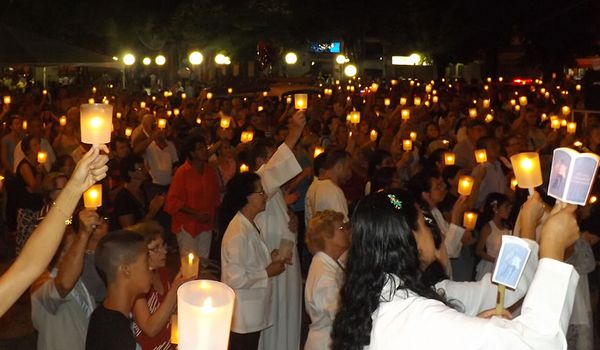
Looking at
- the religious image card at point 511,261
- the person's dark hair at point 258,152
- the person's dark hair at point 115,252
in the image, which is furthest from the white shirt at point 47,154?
the religious image card at point 511,261

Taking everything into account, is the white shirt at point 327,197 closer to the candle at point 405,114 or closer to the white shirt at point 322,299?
the white shirt at point 322,299

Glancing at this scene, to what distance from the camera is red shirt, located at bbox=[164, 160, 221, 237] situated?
870cm

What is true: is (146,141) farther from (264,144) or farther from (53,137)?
(264,144)

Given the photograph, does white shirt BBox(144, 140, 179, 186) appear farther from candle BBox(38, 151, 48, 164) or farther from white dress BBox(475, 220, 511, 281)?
white dress BBox(475, 220, 511, 281)

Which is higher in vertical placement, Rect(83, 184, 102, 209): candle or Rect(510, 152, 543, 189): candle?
Rect(510, 152, 543, 189): candle

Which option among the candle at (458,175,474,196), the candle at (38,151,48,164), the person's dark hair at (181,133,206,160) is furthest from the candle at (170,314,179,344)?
the candle at (38,151,48,164)

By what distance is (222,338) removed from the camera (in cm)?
226

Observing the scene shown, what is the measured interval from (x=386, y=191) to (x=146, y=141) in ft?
26.7

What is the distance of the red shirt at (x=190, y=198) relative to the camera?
343 inches

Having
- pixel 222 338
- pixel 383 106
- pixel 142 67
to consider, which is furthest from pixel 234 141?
pixel 142 67

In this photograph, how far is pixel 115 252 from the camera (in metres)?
4.23

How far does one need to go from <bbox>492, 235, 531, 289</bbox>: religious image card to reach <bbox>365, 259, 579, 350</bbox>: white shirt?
7.6 inches

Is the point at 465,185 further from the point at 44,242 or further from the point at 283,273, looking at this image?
the point at 44,242

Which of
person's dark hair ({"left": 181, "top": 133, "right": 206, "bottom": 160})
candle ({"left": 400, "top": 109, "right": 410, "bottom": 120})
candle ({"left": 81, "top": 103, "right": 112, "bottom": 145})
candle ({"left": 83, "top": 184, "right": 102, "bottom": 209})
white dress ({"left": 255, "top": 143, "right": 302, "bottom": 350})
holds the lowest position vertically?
white dress ({"left": 255, "top": 143, "right": 302, "bottom": 350})
